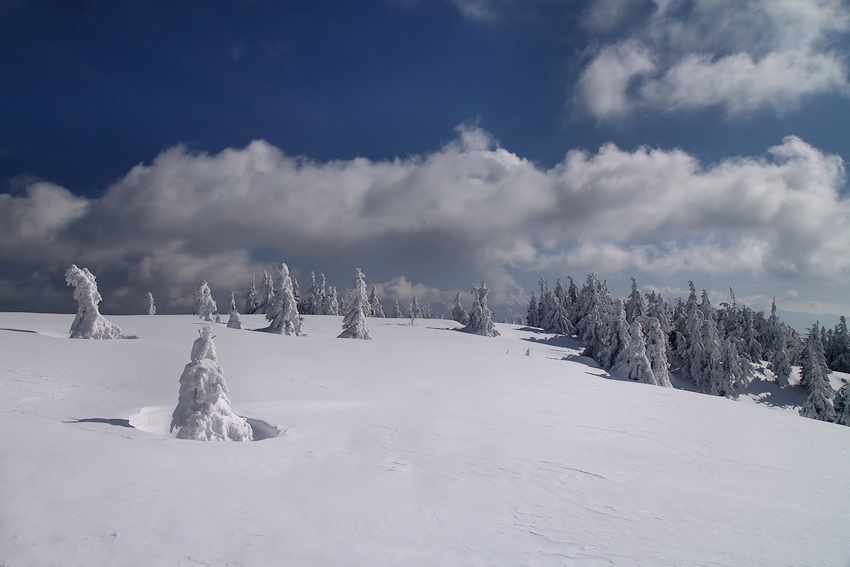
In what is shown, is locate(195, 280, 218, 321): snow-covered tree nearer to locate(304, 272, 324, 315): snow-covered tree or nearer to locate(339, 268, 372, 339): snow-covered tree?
locate(339, 268, 372, 339): snow-covered tree

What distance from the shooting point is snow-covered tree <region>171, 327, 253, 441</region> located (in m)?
9.07

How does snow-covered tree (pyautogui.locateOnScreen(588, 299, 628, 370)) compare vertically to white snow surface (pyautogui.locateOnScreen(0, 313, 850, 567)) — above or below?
above

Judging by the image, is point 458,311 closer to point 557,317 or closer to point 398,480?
point 557,317

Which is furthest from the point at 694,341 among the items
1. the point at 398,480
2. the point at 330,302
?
the point at 330,302

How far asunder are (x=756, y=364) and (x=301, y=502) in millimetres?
68811

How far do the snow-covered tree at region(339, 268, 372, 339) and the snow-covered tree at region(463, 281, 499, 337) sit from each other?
2052 centimetres

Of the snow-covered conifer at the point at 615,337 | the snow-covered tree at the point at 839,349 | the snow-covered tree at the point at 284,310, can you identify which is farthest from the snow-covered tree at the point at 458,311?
the snow-covered tree at the point at 839,349

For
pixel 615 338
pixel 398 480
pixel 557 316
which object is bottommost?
pixel 398 480

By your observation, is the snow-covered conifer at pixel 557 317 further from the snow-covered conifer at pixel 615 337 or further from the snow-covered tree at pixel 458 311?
the snow-covered conifer at pixel 615 337

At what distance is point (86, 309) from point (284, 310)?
1922cm

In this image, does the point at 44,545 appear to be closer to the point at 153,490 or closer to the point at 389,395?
the point at 153,490

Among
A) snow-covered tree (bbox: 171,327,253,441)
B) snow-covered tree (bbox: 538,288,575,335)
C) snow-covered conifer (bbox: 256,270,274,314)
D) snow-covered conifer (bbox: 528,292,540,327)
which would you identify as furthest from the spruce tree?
snow-covered tree (bbox: 171,327,253,441)

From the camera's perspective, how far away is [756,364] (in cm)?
5428

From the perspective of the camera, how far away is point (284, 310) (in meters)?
39.8
